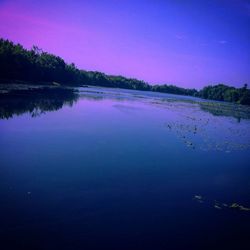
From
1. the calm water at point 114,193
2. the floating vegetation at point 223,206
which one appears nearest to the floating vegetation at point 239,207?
the floating vegetation at point 223,206

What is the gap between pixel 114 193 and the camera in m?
9.09

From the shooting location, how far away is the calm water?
6590 mm

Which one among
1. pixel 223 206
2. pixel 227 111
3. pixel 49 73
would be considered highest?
pixel 49 73

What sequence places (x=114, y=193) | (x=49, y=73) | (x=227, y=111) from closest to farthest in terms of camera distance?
(x=114, y=193)
(x=227, y=111)
(x=49, y=73)

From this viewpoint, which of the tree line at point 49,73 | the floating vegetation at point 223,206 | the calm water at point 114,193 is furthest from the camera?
the tree line at point 49,73

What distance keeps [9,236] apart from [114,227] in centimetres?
277

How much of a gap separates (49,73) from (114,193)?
269 feet

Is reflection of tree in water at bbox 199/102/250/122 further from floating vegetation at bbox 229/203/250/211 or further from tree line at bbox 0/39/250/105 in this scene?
tree line at bbox 0/39/250/105

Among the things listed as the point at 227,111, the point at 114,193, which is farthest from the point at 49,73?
the point at 114,193

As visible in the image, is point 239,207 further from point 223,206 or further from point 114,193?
point 114,193

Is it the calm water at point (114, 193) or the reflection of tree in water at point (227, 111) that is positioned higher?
the reflection of tree in water at point (227, 111)

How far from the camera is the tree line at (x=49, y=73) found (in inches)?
2300

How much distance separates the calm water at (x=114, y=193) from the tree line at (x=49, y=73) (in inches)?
1821

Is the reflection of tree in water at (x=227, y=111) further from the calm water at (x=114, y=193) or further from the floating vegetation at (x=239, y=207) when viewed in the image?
the floating vegetation at (x=239, y=207)
